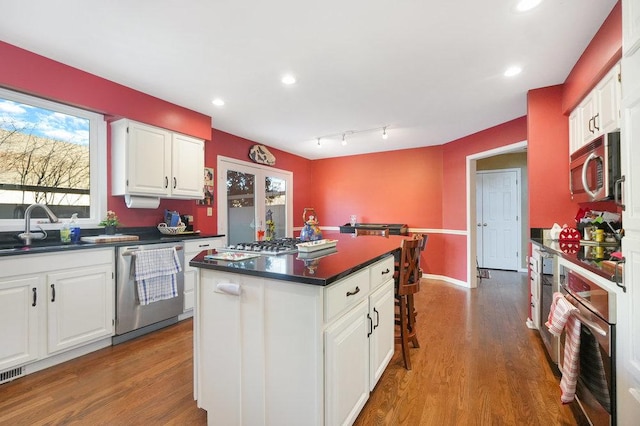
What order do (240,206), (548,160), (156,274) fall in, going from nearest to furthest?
(156,274) → (548,160) → (240,206)

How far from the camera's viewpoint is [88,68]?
247 centimetres

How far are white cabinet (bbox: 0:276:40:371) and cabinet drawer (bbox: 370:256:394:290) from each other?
2.41 meters

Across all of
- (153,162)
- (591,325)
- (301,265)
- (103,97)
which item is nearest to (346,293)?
(301,265)

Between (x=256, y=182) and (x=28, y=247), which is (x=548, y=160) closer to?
(x=256, y=182)

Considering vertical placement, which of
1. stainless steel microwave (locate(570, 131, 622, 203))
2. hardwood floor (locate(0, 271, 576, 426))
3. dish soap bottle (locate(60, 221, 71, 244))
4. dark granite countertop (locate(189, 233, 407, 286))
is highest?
stainless steel microwave (locate(570, 131, 622, 203))

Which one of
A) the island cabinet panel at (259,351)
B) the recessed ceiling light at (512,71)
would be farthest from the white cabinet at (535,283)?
the island cabinet panel at (259,351)

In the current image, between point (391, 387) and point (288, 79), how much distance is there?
267cm

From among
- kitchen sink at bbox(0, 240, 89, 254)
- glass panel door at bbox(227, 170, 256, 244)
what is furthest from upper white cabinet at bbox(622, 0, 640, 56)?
glass panel door at bbox(227, 170, 256, 244)

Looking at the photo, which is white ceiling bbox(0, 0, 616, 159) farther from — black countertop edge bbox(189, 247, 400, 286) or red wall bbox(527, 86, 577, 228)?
black countertop edge bbox(189, 247, 400, 286)

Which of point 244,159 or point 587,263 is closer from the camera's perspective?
point 587,263

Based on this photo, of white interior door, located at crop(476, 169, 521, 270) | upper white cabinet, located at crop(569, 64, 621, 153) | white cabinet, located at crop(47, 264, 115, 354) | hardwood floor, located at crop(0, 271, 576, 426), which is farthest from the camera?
white interior door, located at crop(476, 169, 521, 270)

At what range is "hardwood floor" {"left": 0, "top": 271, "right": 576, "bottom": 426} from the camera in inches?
63.9

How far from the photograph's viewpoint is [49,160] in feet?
8.59

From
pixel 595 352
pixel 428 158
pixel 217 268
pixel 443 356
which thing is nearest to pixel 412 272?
pixel 443 356
